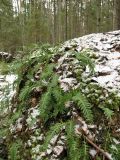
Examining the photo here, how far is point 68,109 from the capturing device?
329cm

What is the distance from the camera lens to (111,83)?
11.3 feet

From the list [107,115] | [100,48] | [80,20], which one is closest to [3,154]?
[107,115]

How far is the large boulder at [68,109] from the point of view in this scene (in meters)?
2.96

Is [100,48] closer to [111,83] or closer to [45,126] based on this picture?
[111,83]

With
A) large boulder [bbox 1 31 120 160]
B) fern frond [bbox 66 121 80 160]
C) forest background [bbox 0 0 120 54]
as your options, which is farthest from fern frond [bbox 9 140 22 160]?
forest background [bbox 0 0 120 54]

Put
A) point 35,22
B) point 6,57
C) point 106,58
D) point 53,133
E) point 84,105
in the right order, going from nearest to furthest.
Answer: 1. point 53,133
2. point 84,105
3. point 106,58
4. point 6,57
5. point 35,22

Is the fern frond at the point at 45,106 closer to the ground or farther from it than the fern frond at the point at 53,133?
farther from it

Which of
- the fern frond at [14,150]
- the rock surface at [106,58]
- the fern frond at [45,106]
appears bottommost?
the fern frond at [14,150]

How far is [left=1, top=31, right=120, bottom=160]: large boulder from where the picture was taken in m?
2.96

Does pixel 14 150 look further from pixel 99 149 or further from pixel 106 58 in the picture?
pixel 106 58

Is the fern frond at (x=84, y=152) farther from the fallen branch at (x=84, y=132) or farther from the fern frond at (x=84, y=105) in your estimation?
the fern frond at (x=84, y=105)

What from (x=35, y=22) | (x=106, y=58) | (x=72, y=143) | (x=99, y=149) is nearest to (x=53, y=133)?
(x=72, y=143)

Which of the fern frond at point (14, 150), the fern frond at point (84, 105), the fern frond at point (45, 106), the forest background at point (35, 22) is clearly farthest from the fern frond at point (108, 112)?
the forest background at point (35, 22)

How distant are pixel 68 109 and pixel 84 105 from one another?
27cm
